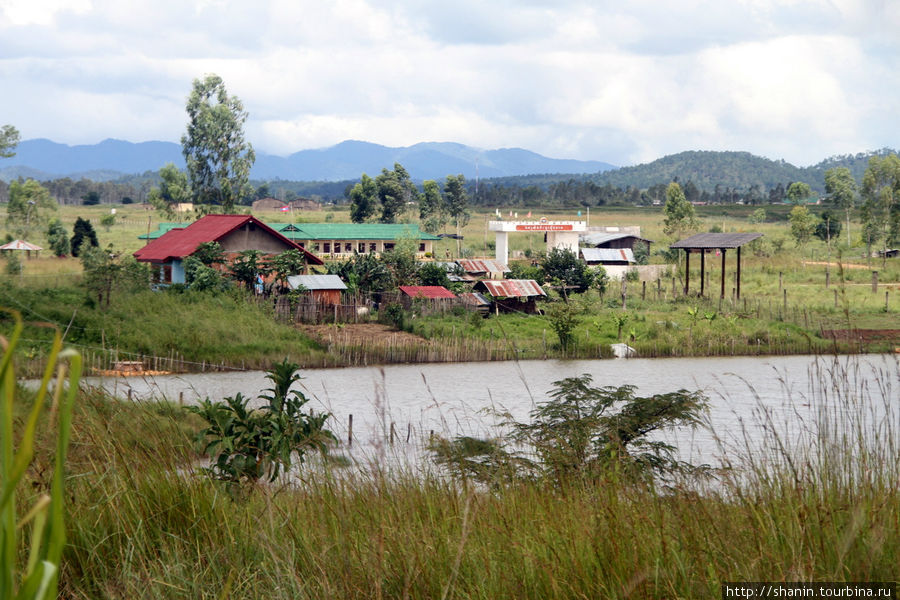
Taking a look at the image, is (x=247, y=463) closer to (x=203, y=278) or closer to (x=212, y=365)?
(x=212, y=365)

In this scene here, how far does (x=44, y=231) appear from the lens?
148 ft

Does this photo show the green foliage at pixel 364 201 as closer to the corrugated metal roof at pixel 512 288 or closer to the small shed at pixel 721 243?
the corrugated metal roof at pixel 512 288

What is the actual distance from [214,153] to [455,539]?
46.8 meters

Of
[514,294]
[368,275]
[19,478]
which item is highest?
[19,478]

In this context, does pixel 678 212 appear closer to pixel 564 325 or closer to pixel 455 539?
pixel 564 325

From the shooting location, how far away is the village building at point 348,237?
1889 inches

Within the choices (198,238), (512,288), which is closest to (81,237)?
(198,238)

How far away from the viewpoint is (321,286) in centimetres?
2728

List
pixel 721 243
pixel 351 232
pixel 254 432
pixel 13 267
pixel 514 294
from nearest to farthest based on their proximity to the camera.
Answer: pixel 254 432 < pixel 514 294 < pixel 721 243 < pixel 13 267 < pixel 351 232

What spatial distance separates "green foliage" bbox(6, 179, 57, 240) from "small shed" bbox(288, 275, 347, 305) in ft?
73.7

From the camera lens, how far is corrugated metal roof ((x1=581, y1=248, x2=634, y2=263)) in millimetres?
46000

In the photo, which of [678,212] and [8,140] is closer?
[8,140]

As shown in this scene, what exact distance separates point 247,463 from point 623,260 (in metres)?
42.2

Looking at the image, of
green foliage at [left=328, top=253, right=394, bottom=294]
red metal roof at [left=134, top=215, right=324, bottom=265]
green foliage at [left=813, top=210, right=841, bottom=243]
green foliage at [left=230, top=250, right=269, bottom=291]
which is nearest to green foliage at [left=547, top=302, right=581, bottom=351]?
green foliage at [left=328, top=253, right=394, bottom=294]
